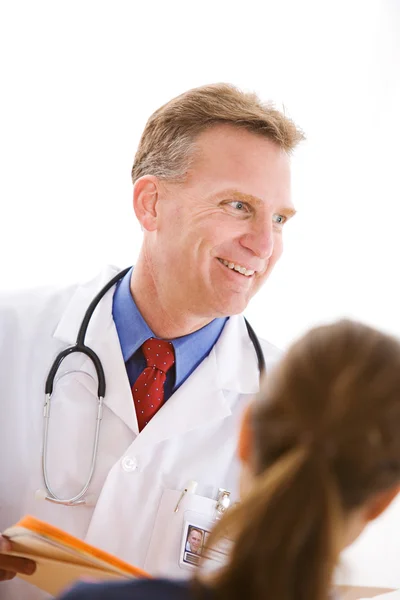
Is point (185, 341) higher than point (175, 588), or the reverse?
point (185, 341)

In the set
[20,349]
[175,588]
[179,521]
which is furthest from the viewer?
[20,349]

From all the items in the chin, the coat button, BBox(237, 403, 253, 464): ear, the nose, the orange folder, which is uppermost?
the nose

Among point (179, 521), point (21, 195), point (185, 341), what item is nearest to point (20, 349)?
point (185, 341)

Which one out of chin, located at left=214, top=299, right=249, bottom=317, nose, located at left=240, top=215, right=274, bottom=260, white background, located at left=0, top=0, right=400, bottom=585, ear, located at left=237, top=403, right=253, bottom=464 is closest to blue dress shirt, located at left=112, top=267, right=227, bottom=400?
chin, located at left=214, top=299, right=249, bottom=317

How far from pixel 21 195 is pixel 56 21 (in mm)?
506

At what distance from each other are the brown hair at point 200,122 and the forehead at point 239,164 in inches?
0.7

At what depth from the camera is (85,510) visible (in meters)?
1.47

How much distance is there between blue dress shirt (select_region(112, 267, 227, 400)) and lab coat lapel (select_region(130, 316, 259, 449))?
20mm

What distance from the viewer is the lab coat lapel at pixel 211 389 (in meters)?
1.51

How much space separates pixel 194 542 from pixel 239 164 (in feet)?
2.63

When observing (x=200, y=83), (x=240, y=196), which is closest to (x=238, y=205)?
(x=240, y=196)

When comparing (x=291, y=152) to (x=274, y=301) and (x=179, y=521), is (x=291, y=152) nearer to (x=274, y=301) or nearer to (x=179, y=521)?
(x=274, y=301)

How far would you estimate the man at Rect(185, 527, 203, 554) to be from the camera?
56.3 inches

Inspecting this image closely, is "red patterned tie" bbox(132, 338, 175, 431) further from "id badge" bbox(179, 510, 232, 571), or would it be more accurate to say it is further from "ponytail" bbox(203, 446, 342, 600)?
"ponytail" bbox(203, 446, 342, 600)
